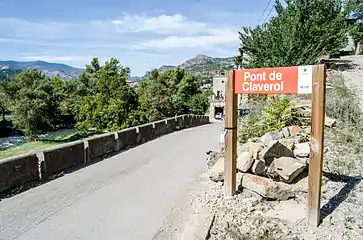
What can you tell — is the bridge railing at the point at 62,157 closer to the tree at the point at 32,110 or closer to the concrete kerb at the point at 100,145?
the concrete kerb at the point at 100,145

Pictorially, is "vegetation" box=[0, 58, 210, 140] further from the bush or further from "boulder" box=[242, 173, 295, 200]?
"boulder" box=[242, 173, 295, 200]

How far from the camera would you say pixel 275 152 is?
654cm

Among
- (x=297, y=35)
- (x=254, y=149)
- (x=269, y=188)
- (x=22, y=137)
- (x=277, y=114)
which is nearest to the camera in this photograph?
(x=269, y=188)

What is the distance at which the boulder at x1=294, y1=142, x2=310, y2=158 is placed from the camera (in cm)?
688

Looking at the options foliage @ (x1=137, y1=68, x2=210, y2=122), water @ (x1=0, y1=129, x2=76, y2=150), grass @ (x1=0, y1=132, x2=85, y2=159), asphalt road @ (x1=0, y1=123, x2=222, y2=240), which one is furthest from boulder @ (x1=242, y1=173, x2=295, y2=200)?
water @ (x1=0, y1=129, x2=76, y2=150)

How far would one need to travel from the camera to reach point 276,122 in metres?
9.05

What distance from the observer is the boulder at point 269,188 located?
598 cm

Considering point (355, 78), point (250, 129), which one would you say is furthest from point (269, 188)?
point (355, 78)

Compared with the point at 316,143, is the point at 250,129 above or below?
below

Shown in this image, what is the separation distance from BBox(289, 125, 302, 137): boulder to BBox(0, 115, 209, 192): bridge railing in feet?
19.9

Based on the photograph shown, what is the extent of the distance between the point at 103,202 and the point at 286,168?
3.68m

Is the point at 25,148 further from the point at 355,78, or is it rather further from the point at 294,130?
the point at 294,130

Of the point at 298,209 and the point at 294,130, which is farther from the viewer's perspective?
the point at 294,130

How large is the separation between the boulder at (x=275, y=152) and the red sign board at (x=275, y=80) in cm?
132
